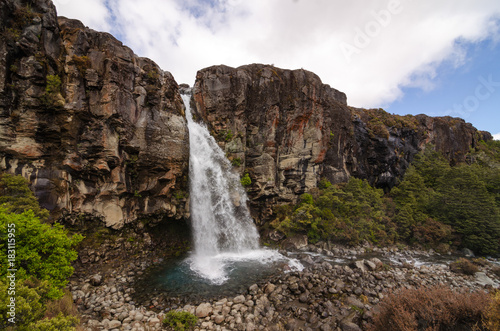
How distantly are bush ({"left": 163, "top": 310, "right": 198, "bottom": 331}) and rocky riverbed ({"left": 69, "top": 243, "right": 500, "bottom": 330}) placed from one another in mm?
384

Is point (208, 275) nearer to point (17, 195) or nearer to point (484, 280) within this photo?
point (17, 195)

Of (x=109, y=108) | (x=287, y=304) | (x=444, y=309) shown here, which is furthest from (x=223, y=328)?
(x=109, y=108)

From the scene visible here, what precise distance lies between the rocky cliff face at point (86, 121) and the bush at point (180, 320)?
10.6 meters

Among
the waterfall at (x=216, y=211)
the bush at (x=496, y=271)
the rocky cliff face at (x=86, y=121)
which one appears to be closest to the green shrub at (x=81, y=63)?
the rocky cliff face at (x=86, y=121)

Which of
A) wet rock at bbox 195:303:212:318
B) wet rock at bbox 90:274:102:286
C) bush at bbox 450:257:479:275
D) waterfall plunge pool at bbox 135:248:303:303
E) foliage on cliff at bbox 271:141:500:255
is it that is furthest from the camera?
foliage on cliff at bbox 271:141:500:255

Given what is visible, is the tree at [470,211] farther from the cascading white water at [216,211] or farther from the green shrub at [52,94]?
the green shrub at [52,94]

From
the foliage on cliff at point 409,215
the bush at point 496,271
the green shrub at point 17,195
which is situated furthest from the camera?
the foliage on cliff at point 409,215

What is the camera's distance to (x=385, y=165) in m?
39.5

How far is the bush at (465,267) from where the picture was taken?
1805 cm

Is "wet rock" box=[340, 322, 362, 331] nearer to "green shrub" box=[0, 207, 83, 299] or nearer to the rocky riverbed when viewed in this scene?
the rocky riverbed

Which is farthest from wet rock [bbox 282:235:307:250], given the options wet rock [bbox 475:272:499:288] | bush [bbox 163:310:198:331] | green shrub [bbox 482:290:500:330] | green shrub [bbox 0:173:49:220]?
green shrub [bbox 0:173:49:220]

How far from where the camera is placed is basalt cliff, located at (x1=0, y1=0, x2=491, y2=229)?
14453 mm

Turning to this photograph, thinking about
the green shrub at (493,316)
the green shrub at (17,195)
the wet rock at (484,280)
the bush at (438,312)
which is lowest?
the wet rock at (484,280)

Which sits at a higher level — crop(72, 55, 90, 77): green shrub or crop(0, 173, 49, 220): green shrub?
crop(72, 55, 90, 77): green shrub
